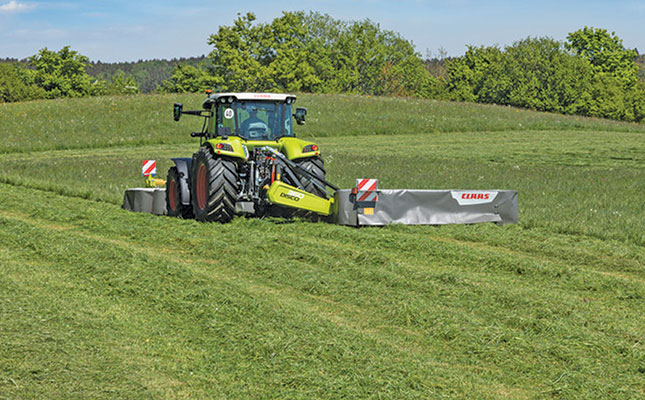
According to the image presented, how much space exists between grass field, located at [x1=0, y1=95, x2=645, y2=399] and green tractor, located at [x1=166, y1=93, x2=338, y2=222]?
0.42 m

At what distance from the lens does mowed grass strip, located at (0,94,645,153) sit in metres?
34.0

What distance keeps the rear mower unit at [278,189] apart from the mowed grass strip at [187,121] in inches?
848

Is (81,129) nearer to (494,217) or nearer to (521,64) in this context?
(494,217)

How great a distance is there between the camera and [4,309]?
626 centimetres

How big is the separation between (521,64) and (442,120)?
1389 inches

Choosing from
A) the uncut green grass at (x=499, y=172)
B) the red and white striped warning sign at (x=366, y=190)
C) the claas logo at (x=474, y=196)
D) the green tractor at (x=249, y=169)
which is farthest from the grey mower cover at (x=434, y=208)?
the green tractor at (x=249, y=169)

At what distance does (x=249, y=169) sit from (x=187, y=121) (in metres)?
26.7

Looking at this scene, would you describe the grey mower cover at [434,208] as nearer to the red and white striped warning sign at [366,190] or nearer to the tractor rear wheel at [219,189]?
the red and white striped warning sign at [366,190]

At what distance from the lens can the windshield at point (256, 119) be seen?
39.3 feet

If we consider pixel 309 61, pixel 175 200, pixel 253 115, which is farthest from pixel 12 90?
pixel 253 115

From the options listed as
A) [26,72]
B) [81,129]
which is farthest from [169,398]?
[26,72]

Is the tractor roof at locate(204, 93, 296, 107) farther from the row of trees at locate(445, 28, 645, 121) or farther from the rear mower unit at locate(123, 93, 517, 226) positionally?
the row of trees at locate(445, 28, 645, 121)

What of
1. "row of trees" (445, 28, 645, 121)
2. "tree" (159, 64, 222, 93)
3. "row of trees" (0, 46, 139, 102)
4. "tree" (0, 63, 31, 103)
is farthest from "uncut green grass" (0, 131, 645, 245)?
"tree" (159, 64, 222, 93)

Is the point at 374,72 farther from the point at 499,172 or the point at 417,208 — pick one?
the point at 417,208
